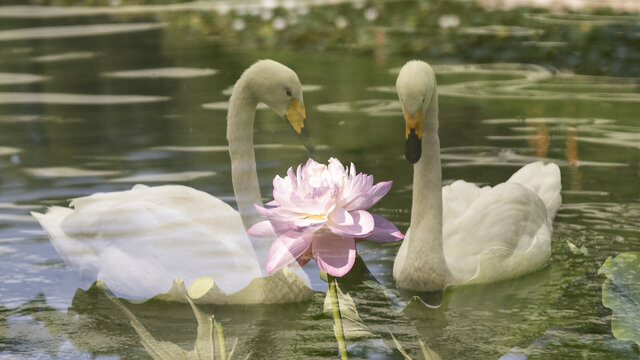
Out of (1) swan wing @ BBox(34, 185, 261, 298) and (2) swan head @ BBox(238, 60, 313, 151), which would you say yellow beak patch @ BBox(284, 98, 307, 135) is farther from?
(1) swan wing @ BBox(34, 185, 261, 298)

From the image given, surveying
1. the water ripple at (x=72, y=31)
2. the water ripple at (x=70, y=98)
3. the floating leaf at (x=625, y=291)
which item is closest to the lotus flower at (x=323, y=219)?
the floating leaf at (x=625, y=291)

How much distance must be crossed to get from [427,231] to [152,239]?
26.8 inches

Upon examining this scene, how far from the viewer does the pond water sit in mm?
2391

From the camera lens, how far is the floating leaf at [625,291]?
5.94 feet

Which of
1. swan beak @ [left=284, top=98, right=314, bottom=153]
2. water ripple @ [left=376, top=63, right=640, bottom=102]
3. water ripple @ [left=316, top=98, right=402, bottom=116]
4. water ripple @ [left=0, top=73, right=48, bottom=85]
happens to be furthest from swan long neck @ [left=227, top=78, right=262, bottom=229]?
water ripple @ [left=0, top=73, right=48, bottom=85]

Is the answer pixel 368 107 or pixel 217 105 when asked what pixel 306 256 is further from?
pixel 368 107

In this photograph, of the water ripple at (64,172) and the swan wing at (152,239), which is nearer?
the swan wing at (152,239)

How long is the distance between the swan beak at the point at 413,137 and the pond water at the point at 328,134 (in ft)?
0.98

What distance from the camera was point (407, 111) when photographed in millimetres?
2494

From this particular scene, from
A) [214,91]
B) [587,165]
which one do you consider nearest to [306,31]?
[214,91]

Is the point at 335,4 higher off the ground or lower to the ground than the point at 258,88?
lower

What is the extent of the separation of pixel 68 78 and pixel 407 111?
3118 millimetres

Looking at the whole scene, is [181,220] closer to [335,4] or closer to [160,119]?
[160,119]

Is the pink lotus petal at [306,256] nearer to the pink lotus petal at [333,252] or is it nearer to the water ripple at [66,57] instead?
the pink lotus petal at [333,252]
